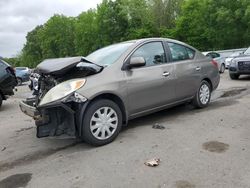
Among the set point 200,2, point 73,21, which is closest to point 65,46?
point 73,21

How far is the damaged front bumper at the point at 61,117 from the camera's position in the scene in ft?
17.6

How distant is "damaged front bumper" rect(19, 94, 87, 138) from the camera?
5379 mm

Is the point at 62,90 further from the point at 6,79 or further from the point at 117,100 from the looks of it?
the point at 6,79

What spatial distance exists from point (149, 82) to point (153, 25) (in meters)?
45.7

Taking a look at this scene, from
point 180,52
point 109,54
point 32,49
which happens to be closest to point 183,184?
point 109,54

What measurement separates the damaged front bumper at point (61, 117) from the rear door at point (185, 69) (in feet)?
7.89

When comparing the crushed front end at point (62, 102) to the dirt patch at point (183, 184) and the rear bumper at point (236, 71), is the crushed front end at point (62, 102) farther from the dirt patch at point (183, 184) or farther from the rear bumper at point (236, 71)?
the rear bumper at point (236, 71)

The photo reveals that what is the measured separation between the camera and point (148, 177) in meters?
4.35

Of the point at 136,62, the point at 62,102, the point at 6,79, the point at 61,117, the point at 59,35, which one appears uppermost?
the point at 59,35

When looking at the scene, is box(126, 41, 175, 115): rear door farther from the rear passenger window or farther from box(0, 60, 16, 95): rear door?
box(0, 60, 16, 95): rear door

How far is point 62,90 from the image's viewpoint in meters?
5.50

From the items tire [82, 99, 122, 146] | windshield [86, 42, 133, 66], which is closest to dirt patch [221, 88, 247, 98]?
windshield [86, 42, 133, 66]

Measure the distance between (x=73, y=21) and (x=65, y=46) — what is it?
6.33 meters

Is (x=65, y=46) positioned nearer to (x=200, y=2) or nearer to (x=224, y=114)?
(x=200, y=2)
